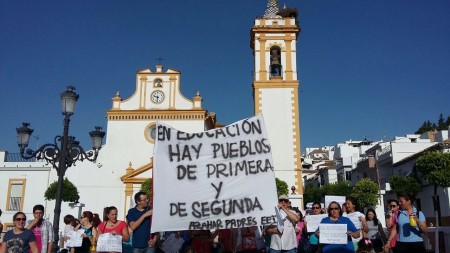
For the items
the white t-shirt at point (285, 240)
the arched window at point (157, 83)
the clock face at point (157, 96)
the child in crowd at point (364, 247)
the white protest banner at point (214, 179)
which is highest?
the arched window at point (157, 83)

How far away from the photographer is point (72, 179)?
2967cm

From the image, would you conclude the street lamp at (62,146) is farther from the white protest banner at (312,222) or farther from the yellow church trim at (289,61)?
the yellow church trim at (289,61)

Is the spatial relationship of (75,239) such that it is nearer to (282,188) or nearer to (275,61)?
(282,188)

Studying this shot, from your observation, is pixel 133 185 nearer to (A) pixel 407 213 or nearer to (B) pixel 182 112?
(B) pixel 182 112

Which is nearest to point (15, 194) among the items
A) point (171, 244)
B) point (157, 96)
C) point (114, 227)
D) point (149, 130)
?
point (149, 130)

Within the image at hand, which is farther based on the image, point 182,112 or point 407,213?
point 182,112

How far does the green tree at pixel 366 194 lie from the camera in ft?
98.3

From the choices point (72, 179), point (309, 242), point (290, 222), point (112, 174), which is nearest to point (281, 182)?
point (112, 174)

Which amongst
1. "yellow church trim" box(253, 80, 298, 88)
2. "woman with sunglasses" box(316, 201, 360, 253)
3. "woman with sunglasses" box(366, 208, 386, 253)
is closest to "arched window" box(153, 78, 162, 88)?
"yellow church trim" box(253, 80, 298, 88)

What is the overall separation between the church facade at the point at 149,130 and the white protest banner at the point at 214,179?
67.3 ft

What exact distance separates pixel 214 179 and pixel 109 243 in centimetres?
188

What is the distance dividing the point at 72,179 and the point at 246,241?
81.5 feet

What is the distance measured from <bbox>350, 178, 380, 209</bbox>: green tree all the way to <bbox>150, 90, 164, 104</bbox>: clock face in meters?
15.4

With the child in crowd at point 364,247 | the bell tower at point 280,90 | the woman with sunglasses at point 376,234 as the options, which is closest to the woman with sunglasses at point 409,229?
the child in crowd at point 364,247
